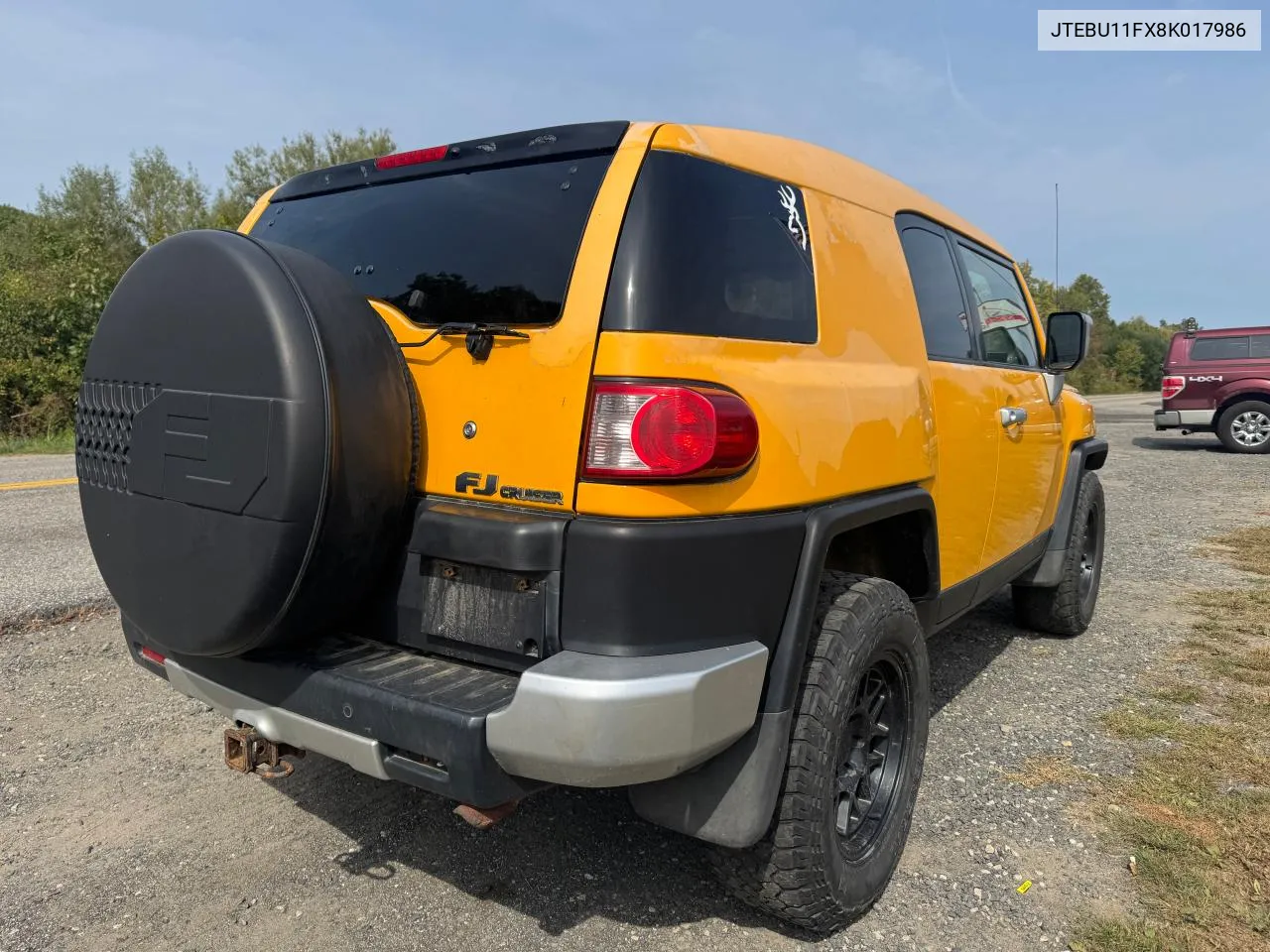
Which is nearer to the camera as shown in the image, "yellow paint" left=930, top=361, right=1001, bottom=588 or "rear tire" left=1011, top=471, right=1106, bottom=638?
"yellow paint" left=930, top=361, right=1001, bottom=588

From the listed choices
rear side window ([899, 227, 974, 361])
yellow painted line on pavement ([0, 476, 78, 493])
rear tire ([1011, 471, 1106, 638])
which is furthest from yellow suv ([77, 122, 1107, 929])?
yellow painted line on pavement ([0, 476, 78, 493])

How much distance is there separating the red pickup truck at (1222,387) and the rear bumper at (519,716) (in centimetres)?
Result: 1493

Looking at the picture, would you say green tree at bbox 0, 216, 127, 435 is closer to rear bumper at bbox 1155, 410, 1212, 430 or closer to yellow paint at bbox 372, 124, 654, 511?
yellow paint at bbox 372, 124, 654, 511

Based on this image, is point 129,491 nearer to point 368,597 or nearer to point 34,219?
point 368,597

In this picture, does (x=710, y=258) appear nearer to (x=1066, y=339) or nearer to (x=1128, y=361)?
(x=1066, y=339)

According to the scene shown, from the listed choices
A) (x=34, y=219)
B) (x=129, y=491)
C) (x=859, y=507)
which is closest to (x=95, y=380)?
(x=129, y=491)

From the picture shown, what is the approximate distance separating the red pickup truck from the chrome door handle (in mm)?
12610

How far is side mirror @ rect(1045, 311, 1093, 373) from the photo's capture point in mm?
4199

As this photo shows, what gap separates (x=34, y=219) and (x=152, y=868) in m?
41.1

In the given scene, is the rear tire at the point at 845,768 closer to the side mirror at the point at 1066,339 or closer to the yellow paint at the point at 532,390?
the yellow paint at the point at 532,390

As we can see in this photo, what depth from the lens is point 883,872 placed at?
2.38 metres

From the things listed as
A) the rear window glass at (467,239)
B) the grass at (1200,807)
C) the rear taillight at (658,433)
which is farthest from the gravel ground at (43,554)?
the grass at (1200,807)

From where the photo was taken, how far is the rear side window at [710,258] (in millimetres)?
1886

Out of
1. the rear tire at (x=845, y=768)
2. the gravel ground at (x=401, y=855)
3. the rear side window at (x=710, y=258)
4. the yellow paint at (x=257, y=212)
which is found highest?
the yellow paint at (x=257, y=212)
